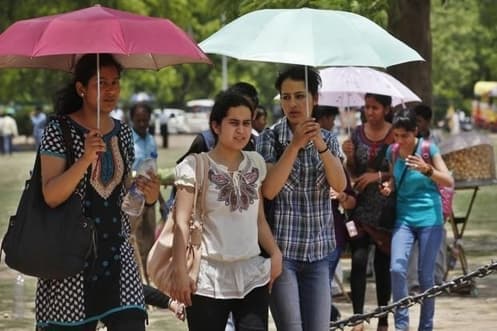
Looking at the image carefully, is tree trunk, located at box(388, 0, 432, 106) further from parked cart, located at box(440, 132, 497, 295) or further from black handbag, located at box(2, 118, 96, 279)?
black handbag, located at box(2, 118, 96, 279)

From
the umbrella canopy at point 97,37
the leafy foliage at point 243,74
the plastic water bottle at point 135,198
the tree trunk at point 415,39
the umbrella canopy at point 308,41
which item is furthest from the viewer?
the leafy foliage at point 243,74

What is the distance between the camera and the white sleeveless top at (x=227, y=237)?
6199 mm

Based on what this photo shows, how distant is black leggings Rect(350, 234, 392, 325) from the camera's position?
9.74m

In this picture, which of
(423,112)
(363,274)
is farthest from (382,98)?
(363,274)

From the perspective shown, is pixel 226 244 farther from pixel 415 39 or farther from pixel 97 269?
pixel 415 39

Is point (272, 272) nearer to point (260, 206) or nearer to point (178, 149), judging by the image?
point (260, 206)

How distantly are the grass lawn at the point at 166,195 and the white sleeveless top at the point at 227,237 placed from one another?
14.2 feet

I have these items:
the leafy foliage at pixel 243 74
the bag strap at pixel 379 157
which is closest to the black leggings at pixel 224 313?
the bag strap at pixel 379 157

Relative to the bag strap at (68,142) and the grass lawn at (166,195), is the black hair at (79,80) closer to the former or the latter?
the bag strap at (68,142)

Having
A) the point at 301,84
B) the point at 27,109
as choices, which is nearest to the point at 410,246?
the point at 301,84

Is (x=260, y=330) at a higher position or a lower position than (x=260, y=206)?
lower

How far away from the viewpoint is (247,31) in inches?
272

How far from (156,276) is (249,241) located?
0.48 m

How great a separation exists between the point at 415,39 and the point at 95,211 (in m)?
8.71
